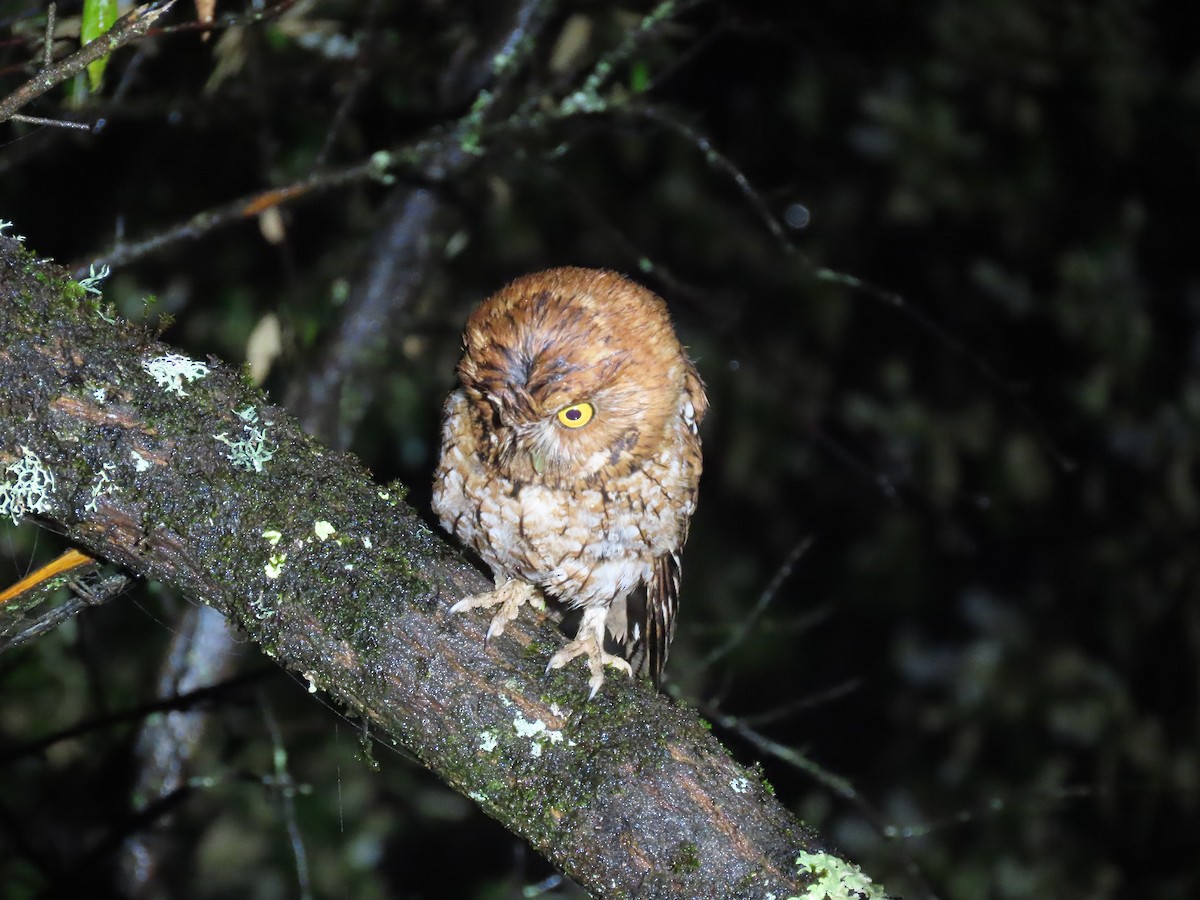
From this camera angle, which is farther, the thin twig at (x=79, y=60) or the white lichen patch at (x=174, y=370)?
the white lichen patch at (x=174, y=370)

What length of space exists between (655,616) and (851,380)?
227cm

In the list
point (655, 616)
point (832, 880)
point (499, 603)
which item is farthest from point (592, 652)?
point (655, 616)

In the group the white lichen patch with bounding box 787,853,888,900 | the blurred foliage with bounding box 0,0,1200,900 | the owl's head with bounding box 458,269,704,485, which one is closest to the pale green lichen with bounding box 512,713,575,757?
the white lichen patch with bounding box 787,853,888,900

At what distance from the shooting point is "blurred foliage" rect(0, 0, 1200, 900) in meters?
3.18

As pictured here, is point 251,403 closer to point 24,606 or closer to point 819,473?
point 24,606

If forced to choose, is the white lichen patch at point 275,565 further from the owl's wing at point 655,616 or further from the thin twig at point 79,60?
the owl's wing at point 655,616

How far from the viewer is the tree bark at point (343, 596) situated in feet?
4.36

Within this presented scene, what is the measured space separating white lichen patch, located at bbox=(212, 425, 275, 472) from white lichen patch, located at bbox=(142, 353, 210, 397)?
0.30ft

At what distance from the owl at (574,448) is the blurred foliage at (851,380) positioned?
100 centimetres

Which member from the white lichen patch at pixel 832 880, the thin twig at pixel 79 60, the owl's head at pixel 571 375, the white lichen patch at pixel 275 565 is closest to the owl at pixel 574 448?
Result: the owl's head at pixel 571 375

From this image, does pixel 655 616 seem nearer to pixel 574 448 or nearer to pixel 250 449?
pixel 574 448

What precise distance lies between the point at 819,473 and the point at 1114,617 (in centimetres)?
132

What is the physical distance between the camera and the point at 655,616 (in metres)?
2.24

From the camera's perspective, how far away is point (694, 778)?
1.42 metres
